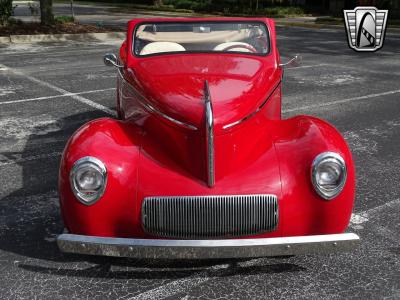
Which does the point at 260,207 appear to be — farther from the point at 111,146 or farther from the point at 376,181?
the point at 376,181

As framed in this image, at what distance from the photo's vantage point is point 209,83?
3.77 m

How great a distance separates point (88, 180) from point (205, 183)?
2.52 feet

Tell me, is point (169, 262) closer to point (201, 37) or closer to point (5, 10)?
point (201, 37)

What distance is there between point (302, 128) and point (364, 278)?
3.77 feet

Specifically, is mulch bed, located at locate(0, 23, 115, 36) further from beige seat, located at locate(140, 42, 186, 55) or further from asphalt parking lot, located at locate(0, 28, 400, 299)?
beige seat, located at locate(140, 42, 186, 55)

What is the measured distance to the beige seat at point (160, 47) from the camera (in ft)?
15.1

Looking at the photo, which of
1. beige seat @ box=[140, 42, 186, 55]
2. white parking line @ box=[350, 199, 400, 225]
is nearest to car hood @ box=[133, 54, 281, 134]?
beige seat @ box=[140, 42, 186, 55]

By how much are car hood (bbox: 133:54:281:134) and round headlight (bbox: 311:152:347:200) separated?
0.69 meters

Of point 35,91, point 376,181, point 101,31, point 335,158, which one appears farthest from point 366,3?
point 335,158

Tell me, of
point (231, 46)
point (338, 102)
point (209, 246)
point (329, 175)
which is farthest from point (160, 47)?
point (338, 102)

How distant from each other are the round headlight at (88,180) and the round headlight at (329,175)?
1.40m

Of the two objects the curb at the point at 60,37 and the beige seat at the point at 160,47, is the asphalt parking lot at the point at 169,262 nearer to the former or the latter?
the beige seat at the point at 160,47

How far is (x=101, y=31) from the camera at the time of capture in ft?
62.0

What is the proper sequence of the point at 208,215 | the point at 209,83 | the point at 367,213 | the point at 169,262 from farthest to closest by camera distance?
the point at 367,213
the point at 209,83
the point at 169,262
the point at 208,215
